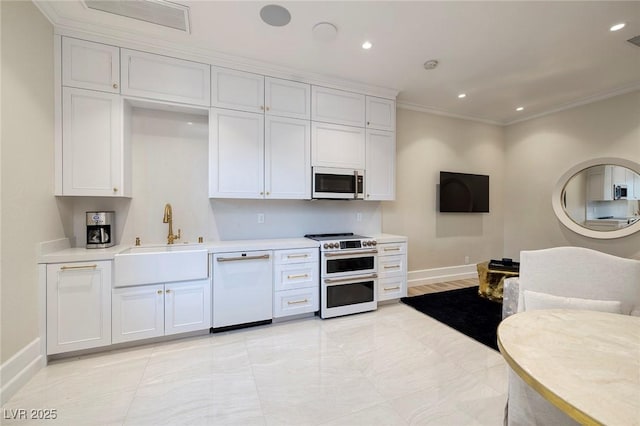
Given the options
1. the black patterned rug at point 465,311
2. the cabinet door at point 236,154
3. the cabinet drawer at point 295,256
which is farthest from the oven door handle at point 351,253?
the cabinet door at point 236,154

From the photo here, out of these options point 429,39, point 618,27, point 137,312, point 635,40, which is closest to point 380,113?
point 429,39

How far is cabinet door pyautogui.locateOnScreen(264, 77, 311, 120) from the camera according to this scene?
299 cm

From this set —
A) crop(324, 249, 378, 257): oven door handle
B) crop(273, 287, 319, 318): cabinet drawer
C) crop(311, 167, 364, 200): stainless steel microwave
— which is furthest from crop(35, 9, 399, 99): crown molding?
crop(273, 287, 319, 318): cabinet drawer

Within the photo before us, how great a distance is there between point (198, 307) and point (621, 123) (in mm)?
5824

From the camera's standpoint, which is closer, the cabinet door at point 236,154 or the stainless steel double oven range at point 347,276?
the cabinet door at point 236,154

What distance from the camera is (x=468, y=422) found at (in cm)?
156

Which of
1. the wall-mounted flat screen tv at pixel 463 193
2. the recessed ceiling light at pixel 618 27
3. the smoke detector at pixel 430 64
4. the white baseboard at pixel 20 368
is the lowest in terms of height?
the white baseboard at pixel 20 368

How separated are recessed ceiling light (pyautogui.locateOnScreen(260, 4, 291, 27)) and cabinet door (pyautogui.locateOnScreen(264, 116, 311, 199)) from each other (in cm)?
93

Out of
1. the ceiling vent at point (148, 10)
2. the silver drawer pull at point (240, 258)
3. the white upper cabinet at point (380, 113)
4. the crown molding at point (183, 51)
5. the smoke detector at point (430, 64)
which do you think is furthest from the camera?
the white upper cabinet at point (380, 113)

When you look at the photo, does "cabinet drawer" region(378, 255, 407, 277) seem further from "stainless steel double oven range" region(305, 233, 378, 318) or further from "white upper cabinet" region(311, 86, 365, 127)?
"white upper cabinet" region(311, 86, 365, 127)

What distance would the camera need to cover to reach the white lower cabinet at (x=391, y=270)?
11.1 feet

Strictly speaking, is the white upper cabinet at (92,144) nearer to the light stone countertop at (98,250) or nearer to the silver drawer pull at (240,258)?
the light stone countertop at (98,250)

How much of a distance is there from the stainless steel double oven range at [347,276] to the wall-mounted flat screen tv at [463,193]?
1.99 metres

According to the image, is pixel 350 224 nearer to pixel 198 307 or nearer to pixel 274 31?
pixel 198 307
